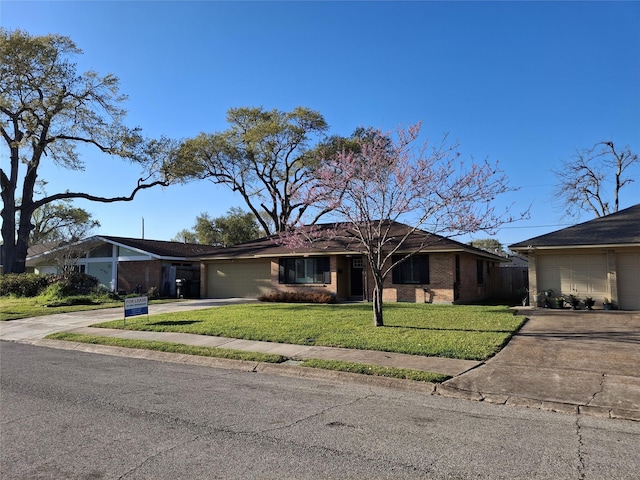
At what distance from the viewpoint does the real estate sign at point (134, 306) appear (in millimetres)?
15242

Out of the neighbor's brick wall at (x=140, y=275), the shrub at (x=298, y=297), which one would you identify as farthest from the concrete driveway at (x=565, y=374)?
the neighbor's brick wall at (x=140, y=275)

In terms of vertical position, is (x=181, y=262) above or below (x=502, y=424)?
above

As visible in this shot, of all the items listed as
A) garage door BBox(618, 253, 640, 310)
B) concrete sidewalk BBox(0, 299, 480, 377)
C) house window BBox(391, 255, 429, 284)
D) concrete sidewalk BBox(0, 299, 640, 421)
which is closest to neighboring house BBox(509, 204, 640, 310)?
garage door BBox(618, 253, 640, 310)

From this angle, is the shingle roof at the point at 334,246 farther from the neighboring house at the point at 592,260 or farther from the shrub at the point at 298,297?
the neighboring house at the point at 592,260

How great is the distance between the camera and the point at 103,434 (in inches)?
207

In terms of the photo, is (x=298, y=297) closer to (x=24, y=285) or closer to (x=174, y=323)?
(x=174, y=323)

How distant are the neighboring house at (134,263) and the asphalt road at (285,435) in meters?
23.2

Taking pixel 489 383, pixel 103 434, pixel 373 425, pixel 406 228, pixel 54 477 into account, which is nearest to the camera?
pixel 54 477

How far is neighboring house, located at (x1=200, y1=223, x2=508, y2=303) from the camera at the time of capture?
2197cm

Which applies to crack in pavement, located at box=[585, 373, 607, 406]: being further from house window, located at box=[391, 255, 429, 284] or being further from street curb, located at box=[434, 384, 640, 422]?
house window, located at box=[391, 255, 429, 284]

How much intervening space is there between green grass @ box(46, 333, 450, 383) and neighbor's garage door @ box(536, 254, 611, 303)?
538 inches

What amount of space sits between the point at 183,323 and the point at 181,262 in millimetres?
18094

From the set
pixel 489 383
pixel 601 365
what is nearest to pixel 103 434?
pixel 489 383

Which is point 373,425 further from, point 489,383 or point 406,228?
point 406,228
